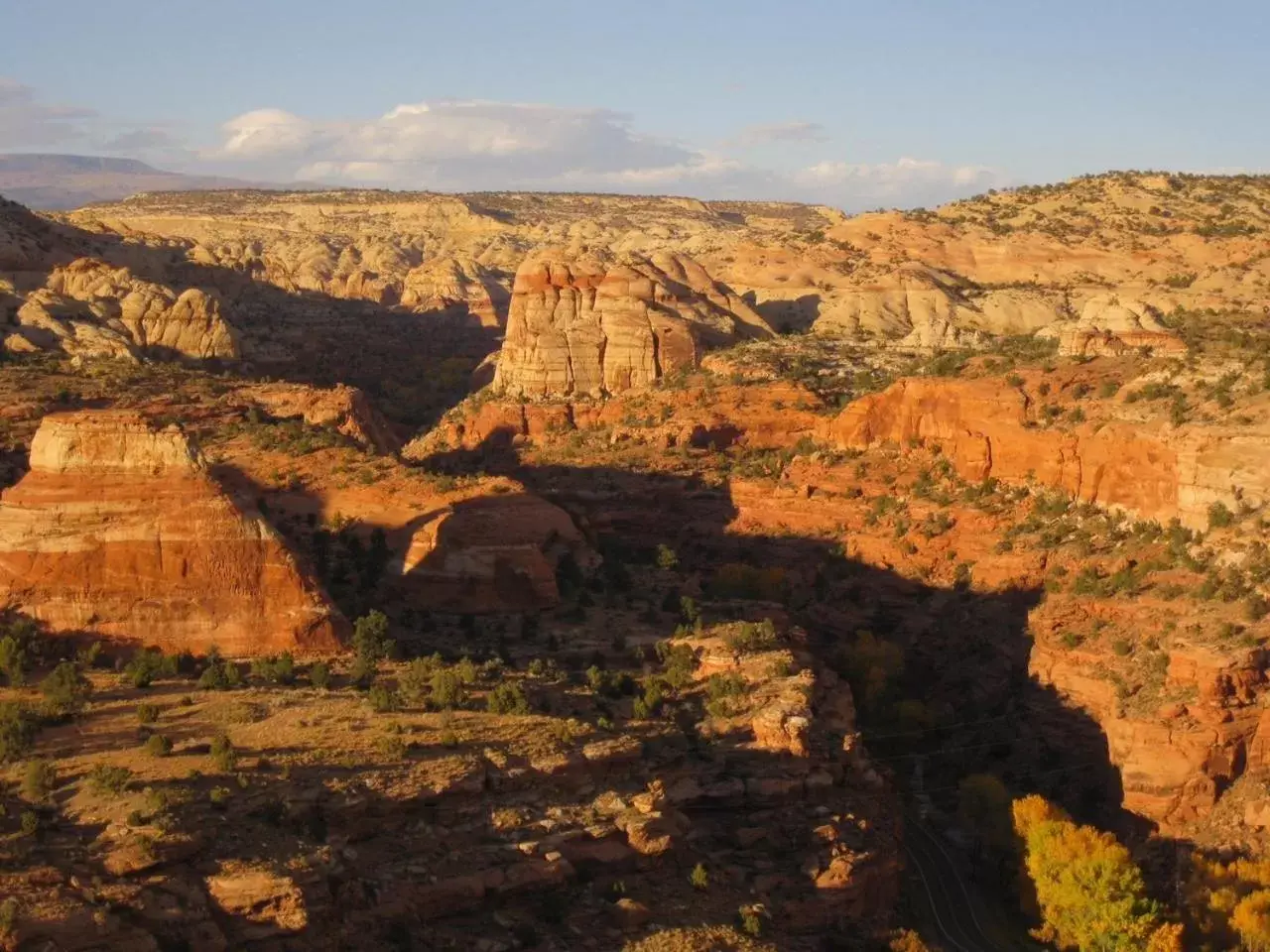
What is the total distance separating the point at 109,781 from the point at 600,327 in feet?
153

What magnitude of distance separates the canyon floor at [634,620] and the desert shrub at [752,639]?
0.46 feet

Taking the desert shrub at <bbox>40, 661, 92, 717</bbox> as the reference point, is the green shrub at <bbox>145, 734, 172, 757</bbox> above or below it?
below

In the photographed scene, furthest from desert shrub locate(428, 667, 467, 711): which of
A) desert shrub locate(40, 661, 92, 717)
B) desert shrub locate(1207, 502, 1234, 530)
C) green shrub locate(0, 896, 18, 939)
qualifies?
desert shrub locate(1207, 502, 1234, 530)

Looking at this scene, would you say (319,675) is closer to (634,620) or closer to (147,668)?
(147,668)

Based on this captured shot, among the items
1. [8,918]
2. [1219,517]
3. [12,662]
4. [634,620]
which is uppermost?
[1219,517]

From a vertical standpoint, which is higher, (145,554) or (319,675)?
(145,554)

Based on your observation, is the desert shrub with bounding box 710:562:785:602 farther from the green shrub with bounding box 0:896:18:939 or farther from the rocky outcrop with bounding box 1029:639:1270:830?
the green shrub with bounding box 0:896:18:939

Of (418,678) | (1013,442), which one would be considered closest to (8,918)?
(418,678)

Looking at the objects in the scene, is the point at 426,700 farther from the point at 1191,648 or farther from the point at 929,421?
the point at 929,421

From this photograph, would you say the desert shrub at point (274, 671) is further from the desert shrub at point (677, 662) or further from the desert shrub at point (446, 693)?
the desert shrub at point (677, 662)

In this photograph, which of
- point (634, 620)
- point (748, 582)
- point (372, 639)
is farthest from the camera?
point (748, 582)

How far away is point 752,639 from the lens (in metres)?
40.9

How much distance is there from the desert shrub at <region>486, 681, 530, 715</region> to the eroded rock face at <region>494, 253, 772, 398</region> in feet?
124

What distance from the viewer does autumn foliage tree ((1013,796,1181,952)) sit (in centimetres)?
3512
